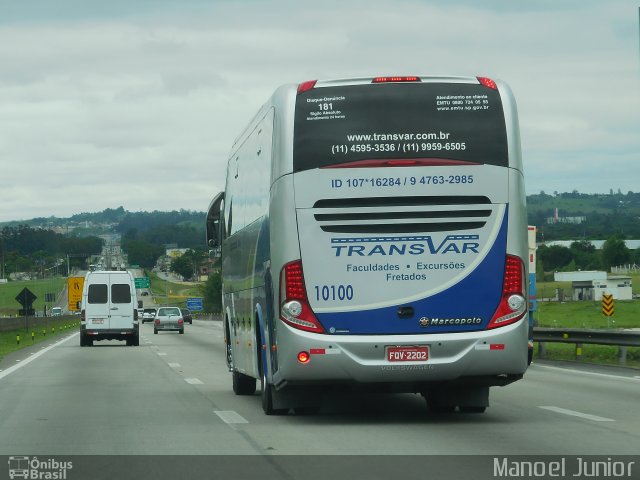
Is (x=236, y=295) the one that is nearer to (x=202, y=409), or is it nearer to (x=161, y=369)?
(x=202, y=409)

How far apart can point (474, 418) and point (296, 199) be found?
3174mm

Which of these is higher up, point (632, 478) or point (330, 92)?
point (330, 92)

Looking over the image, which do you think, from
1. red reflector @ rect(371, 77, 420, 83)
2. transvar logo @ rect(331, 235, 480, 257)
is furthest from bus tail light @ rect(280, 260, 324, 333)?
red reflector @ rect(371, 77, 420, 83)

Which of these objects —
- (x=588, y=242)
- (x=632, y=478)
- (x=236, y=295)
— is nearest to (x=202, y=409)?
(x=236, y=295)

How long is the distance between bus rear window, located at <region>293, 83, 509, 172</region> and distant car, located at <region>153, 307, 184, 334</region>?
5295 centimetres

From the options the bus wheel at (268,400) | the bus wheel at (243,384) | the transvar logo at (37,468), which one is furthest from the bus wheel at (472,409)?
the transvar logo at (37,468)

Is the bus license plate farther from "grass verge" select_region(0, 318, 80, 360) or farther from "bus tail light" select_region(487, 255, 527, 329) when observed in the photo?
"grass verge" select_region(0, 318, 80, 360)

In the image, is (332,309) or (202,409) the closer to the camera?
(332,309)

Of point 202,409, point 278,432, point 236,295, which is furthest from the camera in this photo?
point 236,295

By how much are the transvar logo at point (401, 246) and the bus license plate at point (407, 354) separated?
958 mm

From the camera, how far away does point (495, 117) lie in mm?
13406

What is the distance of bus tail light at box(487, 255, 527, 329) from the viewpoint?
13.2 metres

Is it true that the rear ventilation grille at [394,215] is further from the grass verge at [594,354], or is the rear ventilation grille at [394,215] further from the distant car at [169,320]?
the distant car at [169,320]

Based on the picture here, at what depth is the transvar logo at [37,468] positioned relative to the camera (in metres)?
9.77
